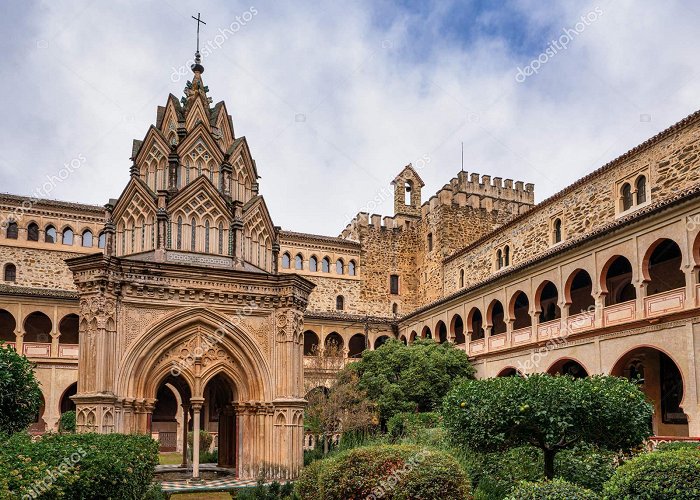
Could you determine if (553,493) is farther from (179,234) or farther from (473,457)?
(179,234)

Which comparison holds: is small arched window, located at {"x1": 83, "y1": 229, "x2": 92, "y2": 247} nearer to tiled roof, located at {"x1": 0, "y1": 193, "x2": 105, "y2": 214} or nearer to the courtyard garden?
tiled roof, located at {"x1": 0, "y1": 193, "x2": 105, "y2": 214}

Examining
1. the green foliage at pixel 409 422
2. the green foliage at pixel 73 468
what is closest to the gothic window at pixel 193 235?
the green foliage at pixel 73 468

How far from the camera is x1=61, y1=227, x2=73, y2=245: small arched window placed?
42.7 m

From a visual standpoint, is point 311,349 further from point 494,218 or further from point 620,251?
point 620,251

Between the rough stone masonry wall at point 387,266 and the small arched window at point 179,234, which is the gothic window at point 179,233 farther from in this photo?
the rough stone masonry wall at point 387,266

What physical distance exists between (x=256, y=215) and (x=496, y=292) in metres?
15.8

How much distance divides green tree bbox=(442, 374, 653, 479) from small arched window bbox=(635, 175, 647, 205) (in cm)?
1635

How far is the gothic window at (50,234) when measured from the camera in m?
42.2

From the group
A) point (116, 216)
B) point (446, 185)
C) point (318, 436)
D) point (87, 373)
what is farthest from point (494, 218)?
point (87, 373)

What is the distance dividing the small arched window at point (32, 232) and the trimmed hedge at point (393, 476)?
3336 centimetres

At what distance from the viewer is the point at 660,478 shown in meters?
9.78

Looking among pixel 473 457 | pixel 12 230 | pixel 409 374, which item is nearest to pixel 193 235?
pixel 473 457

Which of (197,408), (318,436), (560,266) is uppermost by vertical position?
(560,266)

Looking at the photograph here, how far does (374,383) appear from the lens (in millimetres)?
34125
